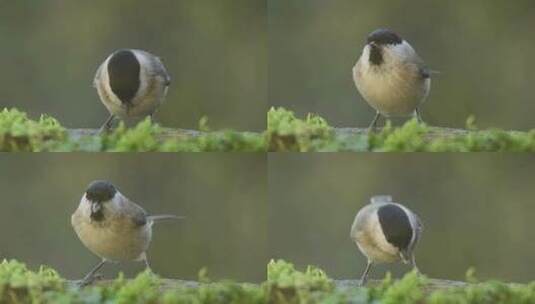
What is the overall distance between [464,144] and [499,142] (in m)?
0.11

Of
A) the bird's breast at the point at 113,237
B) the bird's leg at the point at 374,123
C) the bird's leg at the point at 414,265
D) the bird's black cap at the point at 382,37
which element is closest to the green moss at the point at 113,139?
the bird's breast at the point at 113,237

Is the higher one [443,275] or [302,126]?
[302,126]

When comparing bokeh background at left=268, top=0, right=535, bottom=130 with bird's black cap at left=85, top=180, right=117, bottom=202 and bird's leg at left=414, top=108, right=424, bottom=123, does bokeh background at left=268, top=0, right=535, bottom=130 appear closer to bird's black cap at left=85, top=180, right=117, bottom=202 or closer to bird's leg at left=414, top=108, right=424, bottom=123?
bird's leg at left=414, top=108, right=424, bottom=123

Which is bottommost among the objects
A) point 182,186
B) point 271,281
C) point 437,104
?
point 271,281

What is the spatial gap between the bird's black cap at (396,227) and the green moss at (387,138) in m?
0.20

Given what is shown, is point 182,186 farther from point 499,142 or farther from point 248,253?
point 499,142

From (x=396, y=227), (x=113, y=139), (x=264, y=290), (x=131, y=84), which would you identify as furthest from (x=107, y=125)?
(x=396, y=227)

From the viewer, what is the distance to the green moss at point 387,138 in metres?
3.12

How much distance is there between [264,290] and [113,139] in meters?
0.66

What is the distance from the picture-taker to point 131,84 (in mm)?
3104

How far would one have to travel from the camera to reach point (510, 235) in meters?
3.15

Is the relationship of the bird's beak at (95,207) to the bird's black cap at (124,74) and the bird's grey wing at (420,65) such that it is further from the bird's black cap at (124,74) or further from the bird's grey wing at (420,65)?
the bird's grey wing at (420,65)

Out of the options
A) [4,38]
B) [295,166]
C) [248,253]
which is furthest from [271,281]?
[4,38]

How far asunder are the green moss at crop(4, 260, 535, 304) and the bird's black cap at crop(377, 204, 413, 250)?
4.3 inches
